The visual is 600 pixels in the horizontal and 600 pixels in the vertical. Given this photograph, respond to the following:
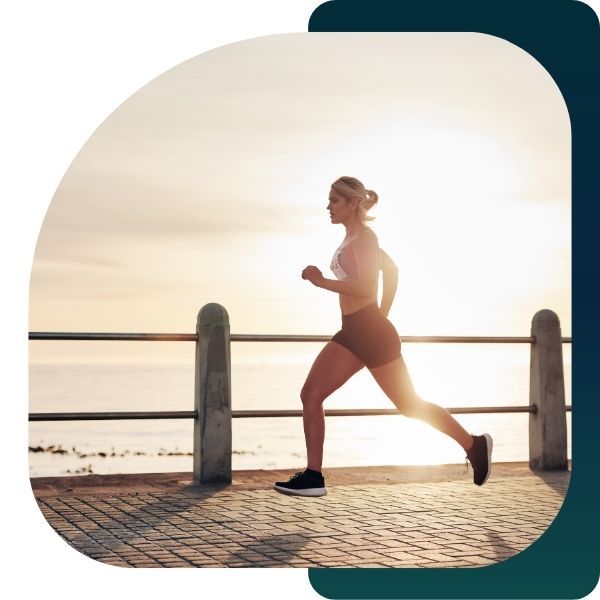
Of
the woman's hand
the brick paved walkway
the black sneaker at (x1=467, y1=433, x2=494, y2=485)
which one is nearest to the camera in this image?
the brick paved walkway

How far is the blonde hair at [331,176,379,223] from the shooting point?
23.8 ft

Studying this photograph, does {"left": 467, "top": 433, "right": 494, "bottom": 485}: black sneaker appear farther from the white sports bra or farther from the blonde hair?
the blonde hair

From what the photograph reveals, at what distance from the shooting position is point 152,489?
29.1 feet

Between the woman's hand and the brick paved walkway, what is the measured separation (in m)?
1.44

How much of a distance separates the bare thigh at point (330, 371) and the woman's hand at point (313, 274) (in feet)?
2.15

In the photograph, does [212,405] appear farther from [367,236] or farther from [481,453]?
[367,236]

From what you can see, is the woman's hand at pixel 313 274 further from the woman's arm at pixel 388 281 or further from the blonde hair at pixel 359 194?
the woman's arm at pixel 388 281

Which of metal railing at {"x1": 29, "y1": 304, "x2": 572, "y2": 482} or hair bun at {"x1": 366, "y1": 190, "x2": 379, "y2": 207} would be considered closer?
hair bun at {"x1": 366, "y1": 190, "x2": 379, "y2": 207}

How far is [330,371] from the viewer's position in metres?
7.37

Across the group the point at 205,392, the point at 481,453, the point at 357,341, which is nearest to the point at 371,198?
the point at 357,341

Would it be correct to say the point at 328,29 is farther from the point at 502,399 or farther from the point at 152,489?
the point at 502,399

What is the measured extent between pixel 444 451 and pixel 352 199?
11.9ft

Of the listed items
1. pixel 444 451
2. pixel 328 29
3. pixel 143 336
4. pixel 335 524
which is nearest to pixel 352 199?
pixel 328 29

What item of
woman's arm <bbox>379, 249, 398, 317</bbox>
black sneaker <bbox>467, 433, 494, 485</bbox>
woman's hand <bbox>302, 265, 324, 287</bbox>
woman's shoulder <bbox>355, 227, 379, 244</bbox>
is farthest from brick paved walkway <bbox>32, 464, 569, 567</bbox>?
woman's shoulder <bbox>355, 227, 379, 244</bbox>
